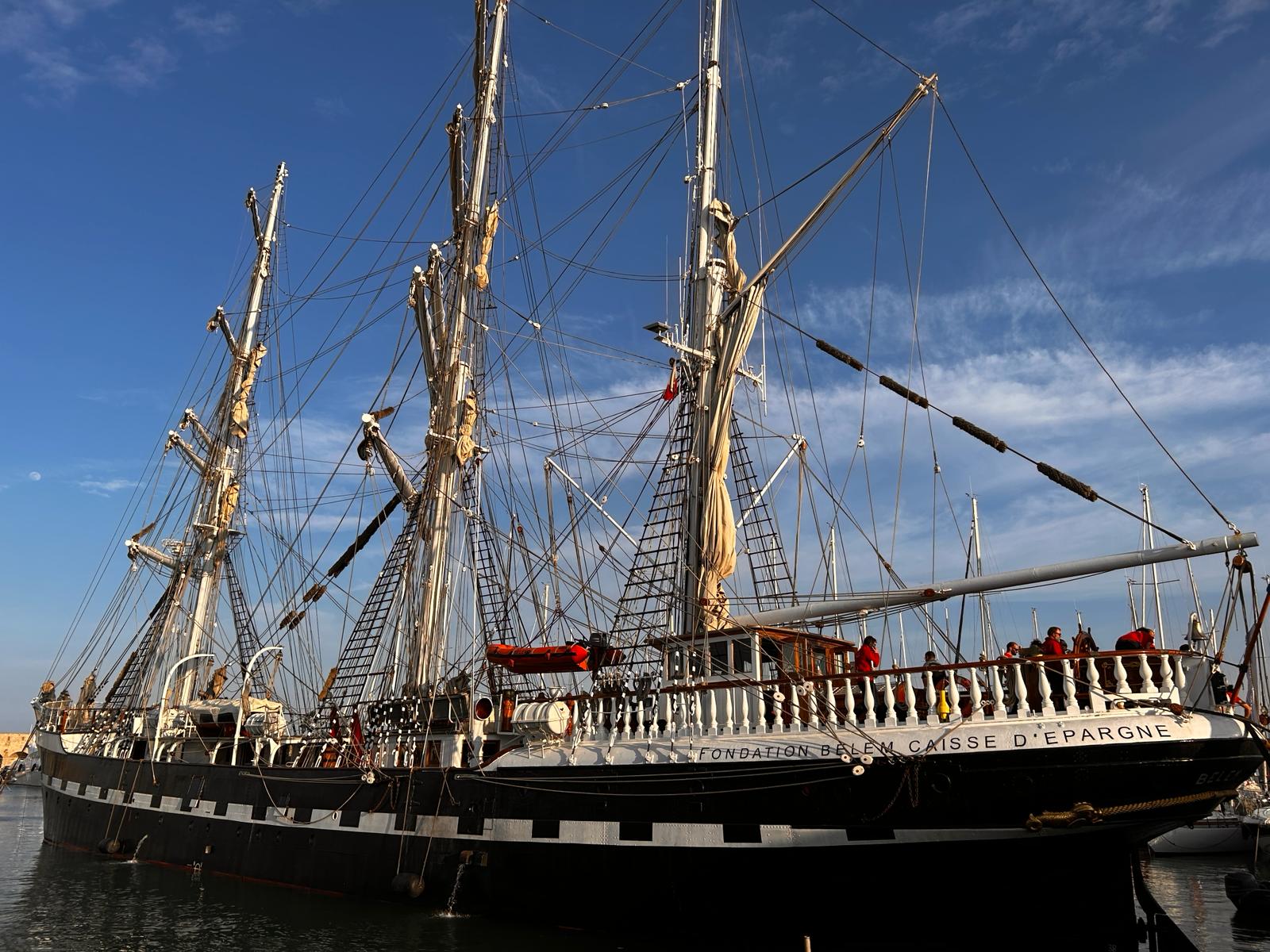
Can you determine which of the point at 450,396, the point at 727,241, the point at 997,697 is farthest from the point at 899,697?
the point at 450,396

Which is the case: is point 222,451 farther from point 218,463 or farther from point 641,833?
point 641,833

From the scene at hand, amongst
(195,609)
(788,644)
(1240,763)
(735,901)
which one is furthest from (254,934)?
(195,609)

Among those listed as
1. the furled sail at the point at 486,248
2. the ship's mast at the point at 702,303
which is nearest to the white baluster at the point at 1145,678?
the ship's mast at the point at 702,303

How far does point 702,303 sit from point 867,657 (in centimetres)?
1114

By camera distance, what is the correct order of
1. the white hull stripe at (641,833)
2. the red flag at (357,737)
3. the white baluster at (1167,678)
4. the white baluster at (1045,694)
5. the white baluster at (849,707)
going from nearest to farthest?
the white baluster at (1167,678) → the white baluster at (1045,694) → the white hull stripe at (641,833) → the white baluster at (849,707) → the red flag at (357,737)

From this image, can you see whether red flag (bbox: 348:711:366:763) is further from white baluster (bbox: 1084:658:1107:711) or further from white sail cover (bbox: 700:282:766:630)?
white baluster (bbox: 1084:658:1107:711)

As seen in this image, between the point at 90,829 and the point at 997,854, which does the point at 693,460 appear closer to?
the point at 997,854

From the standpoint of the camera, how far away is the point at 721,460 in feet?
67.8

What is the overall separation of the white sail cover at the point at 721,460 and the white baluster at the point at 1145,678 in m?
7.90

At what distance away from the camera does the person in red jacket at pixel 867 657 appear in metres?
15.3

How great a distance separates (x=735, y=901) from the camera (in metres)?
14.1

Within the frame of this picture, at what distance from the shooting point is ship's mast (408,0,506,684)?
77.6 ft

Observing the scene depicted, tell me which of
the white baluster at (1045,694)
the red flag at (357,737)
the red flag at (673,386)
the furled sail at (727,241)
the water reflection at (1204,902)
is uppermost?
the furled sail at (727,241)

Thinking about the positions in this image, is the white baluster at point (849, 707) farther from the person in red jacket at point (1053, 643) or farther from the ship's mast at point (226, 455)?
the ship's mast at point (226, 455)
